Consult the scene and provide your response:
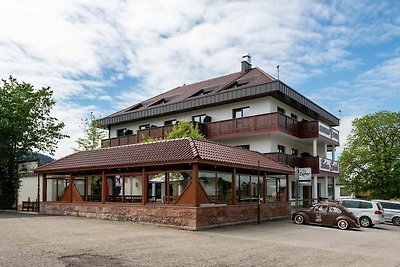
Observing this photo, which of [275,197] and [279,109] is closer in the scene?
[275,197]

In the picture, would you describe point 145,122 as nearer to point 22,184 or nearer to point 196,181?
point 22,184

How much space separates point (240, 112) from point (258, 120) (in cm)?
304

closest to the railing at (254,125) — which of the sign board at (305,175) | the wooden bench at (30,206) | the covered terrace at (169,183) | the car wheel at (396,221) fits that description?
the covered terrace at (169,183)

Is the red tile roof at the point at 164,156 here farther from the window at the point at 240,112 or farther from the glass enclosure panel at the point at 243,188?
the window at the point at 240,112

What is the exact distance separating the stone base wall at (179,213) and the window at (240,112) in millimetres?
8649

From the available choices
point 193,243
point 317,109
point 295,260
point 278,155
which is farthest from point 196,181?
point 317,109

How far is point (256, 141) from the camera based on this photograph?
99.0ft

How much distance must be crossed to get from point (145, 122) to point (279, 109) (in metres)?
12.6

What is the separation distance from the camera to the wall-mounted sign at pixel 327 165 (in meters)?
30.9

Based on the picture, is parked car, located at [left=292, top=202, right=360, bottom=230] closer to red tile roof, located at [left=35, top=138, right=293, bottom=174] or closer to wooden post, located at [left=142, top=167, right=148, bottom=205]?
red tile roof, located at [left=35, top=138, right=293, bottom=174]

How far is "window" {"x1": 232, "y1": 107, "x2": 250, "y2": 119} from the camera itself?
102 feet

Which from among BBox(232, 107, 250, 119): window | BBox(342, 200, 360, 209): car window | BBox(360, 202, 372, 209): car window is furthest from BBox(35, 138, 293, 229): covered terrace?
BBox(232, 107, 250, 119): window

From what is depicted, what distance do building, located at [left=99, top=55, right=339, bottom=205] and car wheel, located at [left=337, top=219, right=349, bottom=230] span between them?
5.69 metres

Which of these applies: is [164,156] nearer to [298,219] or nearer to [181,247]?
[181,247]
